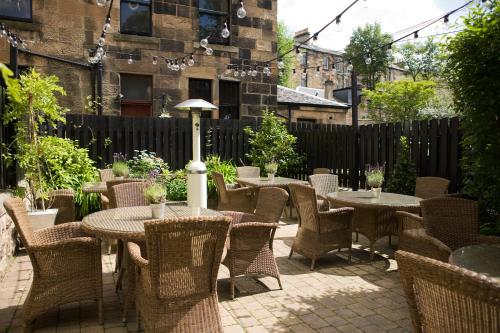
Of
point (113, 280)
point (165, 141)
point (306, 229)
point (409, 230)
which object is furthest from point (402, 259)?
point (165, 141)

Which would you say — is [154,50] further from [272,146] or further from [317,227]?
[317,227]

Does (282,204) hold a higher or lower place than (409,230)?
higher

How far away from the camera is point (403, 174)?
22.8 ft

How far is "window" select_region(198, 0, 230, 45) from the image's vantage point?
37.9 ft

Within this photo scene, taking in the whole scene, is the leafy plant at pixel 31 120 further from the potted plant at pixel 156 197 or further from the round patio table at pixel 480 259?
the round patio table at pixel 480 259

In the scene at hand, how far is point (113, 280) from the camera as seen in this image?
445 centimetres

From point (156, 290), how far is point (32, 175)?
4072 millimetres

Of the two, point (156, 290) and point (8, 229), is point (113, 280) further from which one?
point (156, 290)

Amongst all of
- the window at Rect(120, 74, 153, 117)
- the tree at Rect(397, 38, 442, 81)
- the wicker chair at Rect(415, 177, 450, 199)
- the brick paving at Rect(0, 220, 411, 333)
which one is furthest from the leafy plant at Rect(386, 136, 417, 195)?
the tree at Rect(397, 38, 442, 81)

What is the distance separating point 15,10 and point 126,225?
8.74m

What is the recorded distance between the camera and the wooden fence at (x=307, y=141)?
6676 millimetres

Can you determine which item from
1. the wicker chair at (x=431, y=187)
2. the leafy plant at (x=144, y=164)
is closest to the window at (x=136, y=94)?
the leafy plant at (x=144, y=164)

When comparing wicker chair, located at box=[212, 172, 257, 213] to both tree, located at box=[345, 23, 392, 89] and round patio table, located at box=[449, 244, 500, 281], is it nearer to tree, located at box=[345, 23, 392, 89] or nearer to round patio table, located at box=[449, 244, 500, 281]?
round patio table, located at box=[449, 244, 500, 281]

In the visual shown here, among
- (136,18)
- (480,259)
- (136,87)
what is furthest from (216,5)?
(480,259)
